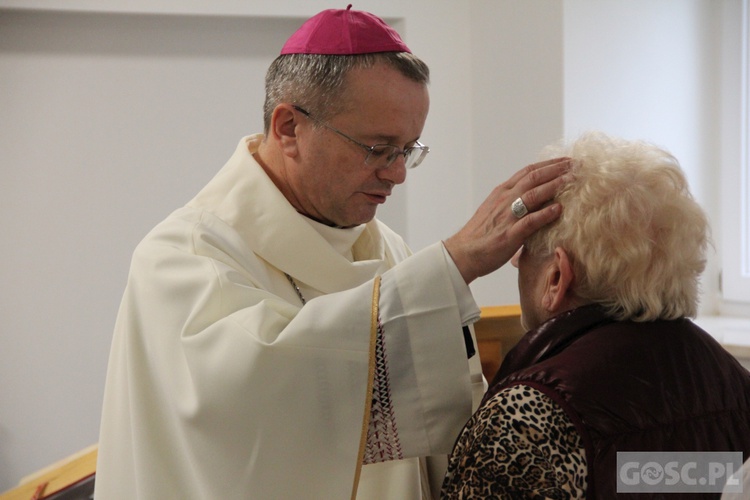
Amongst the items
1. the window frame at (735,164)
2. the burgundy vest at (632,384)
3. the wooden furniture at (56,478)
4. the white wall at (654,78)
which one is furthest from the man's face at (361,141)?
the window frame at (735,164)

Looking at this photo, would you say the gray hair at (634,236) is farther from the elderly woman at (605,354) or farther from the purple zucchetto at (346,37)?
the purple zucchetto at (346,37)

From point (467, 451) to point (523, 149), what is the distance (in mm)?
2748

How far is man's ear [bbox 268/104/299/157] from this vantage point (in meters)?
2.18

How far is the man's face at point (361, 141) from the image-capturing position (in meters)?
2.11

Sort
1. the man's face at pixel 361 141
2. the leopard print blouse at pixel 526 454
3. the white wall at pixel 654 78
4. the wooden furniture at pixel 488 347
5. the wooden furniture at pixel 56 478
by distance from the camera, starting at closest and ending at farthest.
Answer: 1. the leopard print blouse at pixel 526 454
2. the man's face at pixel 361 141
3. the wooden furniture at pixel 56 478
4. the wooden furniture at pixel 488 347
5. the white wall at pixel 654 78

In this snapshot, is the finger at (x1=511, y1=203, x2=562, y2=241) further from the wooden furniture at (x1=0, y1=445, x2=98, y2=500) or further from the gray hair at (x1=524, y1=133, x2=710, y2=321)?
the wooden furniture at (x1=0, y1=445, x2=98, y2=500)

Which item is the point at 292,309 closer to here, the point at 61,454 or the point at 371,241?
the point at 371,241

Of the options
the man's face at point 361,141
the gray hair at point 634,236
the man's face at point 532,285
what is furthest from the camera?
the man's face at point 361,141

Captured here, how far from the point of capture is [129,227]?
439 cm

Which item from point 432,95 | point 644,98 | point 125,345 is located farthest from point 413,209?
point 125,345

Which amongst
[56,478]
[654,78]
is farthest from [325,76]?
[654,78]

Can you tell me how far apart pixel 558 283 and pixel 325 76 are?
2.66ft

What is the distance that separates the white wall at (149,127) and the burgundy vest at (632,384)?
7.97 feet

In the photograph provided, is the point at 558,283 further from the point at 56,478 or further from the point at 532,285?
the point at 56,478
